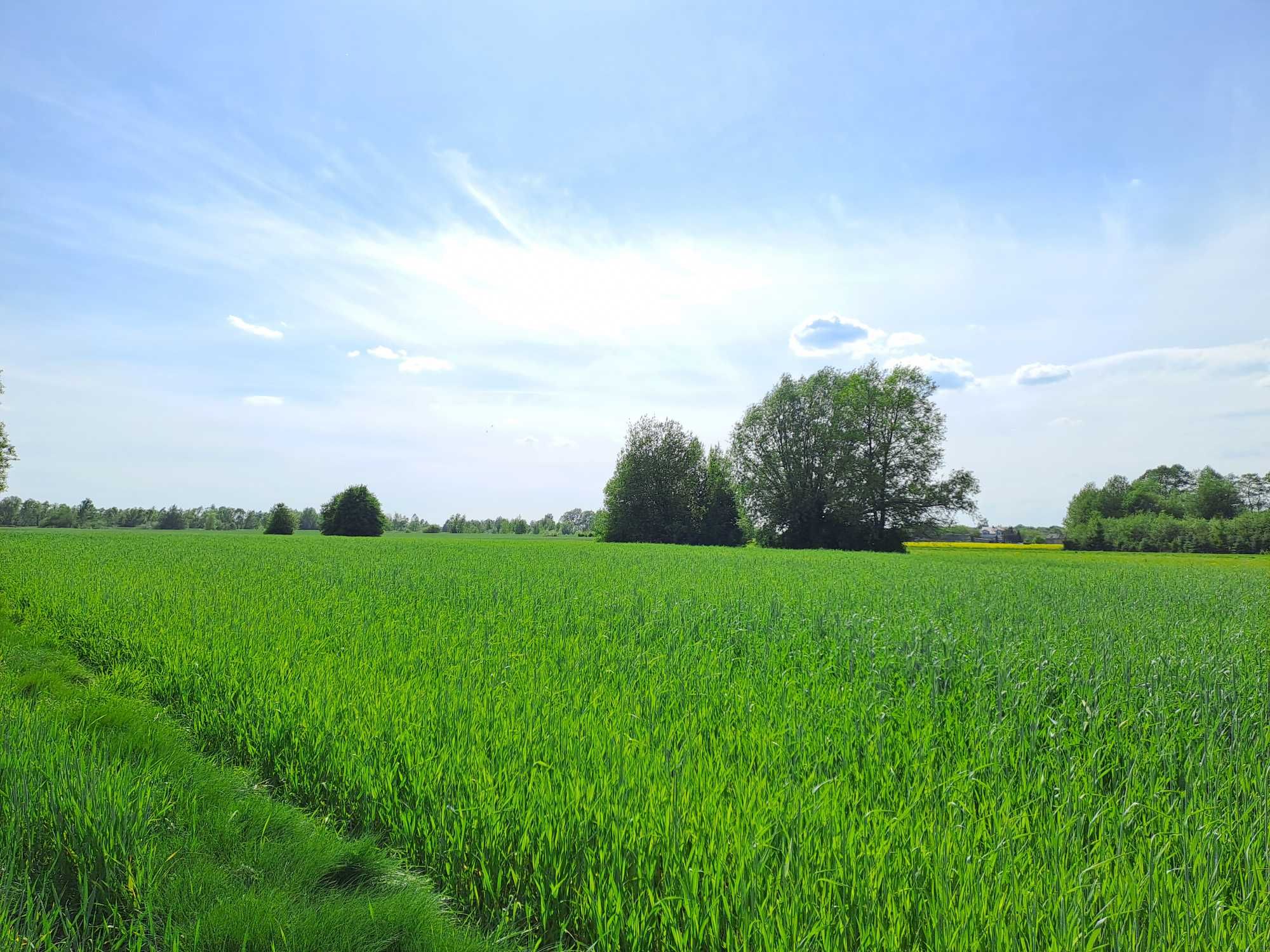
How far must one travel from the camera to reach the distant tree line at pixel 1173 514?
5900cm

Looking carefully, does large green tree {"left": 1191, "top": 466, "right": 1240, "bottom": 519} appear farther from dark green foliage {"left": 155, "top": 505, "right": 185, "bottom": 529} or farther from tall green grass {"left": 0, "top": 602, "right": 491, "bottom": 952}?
dark green foliage {"left": 155, "top": 505, "right": 185, "bottom": 529}

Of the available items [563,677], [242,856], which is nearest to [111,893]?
[242,856]

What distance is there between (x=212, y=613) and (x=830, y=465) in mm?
44321

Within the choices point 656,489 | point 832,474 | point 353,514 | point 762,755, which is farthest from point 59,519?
point 762,755

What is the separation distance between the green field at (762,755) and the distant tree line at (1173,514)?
70184 mm

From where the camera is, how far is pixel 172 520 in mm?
93812

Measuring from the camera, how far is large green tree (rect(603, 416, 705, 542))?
55.8 metres

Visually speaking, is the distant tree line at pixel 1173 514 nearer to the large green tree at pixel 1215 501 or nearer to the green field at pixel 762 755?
the large green tree at pixel 1215 501

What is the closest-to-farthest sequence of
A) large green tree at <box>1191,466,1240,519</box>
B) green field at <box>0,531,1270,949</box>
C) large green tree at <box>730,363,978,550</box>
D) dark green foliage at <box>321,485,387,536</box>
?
green field at <box>0,531,1270,949</box>
large green tree at <box>730,363,978,550</box>
dark green foliage at <box>321,485,387,536</box>
large green tree at <box>1191,466,1240,519</box>

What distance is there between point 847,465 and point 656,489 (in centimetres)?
1843

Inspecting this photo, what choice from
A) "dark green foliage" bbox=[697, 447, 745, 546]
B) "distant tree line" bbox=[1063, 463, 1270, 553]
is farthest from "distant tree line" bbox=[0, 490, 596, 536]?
"distant tree line" bbox=[1063, 463, 1270, 553]

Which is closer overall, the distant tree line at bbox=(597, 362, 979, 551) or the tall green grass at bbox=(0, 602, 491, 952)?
the tall green grass at bbox=(0, 602, 491, 952)

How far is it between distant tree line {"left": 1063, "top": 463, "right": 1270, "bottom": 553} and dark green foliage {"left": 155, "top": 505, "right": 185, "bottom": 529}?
12457 cm

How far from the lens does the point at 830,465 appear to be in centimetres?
4681
